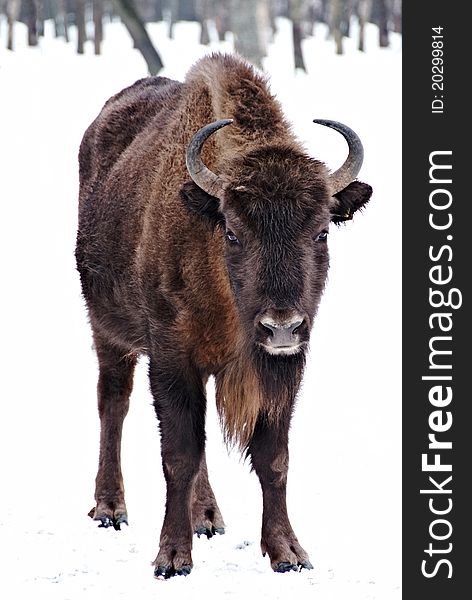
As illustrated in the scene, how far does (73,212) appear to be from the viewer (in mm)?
15672

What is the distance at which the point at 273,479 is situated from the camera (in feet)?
20.7

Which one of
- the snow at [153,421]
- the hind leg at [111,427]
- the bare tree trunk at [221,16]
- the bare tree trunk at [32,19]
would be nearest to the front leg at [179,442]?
the snow at [153,421]

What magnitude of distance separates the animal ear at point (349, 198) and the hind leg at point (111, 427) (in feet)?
6.25

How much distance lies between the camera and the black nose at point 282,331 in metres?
5.41

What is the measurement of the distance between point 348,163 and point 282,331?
1.10 meters

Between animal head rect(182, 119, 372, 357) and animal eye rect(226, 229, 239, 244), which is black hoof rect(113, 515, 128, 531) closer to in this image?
animal head rect(182, 119, 372, 357)

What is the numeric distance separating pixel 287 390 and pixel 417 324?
91 cm

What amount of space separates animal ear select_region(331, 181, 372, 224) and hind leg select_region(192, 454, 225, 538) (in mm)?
1551

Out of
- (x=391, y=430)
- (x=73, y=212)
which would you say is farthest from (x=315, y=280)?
(x=73, y=212)

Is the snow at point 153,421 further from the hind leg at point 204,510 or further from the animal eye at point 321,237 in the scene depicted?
the animal eye at point 321,237

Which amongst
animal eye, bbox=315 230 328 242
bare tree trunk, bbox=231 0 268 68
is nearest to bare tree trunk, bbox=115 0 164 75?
bare tree trunk, bbox=231 0 268 68

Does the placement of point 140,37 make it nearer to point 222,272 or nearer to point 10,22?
point 10,22

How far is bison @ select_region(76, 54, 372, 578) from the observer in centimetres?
570

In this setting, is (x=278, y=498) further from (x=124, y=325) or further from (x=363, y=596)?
(x=124, y=325)
